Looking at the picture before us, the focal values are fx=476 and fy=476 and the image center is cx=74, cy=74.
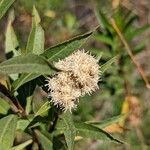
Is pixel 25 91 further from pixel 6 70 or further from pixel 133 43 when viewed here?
pixel 133 43

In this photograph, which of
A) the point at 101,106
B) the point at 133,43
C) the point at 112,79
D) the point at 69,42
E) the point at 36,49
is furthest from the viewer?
the point at 133,43

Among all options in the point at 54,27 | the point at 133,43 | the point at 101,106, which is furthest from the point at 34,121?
the point at 133,43

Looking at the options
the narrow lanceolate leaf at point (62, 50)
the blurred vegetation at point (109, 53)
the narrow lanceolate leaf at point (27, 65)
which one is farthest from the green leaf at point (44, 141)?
the narrow lanceolate leaf at point (27, 65)

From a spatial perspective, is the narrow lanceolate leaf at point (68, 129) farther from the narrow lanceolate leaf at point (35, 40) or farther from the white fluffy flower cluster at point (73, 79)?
the narrow lanceolate leaf at point (35, 40)

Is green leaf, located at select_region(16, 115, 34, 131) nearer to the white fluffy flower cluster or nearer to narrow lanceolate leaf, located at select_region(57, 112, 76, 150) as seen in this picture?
narrow lanceolate leaf, located at select_region(57, 112, 76, 150)

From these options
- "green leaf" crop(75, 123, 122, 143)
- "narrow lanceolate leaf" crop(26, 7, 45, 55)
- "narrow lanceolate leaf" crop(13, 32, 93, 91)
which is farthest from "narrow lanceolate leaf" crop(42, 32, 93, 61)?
"green leaf" crop(75, 123, 122, 143)

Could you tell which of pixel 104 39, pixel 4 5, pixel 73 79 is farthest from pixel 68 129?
pixel 104 39
